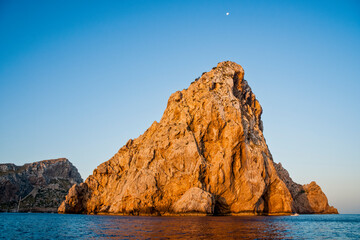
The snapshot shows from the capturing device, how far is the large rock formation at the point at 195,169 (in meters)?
72.8

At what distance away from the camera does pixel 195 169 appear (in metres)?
75.1

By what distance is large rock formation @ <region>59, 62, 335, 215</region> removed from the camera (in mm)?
72812

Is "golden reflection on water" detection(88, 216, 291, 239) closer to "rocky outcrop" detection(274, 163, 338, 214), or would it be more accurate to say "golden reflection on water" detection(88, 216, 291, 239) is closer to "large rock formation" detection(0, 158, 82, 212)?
"rocky outcrop" detection(274, 163, 338, 214)

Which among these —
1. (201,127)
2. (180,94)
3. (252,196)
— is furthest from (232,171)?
(180,94)

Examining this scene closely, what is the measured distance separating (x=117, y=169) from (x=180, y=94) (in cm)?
3295

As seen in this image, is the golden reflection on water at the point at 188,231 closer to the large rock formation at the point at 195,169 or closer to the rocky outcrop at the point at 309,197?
the large rock formation at the point at 195,169

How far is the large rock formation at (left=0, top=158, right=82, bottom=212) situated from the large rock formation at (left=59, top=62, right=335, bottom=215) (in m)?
40.7

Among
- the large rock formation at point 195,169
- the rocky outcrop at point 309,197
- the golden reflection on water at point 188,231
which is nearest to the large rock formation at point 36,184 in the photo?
the large rock formation at point 195,169

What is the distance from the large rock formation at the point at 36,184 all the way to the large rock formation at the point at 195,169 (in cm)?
4071

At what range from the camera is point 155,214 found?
236 ft

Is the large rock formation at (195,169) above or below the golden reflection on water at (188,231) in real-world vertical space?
above

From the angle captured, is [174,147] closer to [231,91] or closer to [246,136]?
[246,136]

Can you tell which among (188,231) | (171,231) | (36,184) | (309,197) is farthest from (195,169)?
(36,184)

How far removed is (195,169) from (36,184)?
334ft
